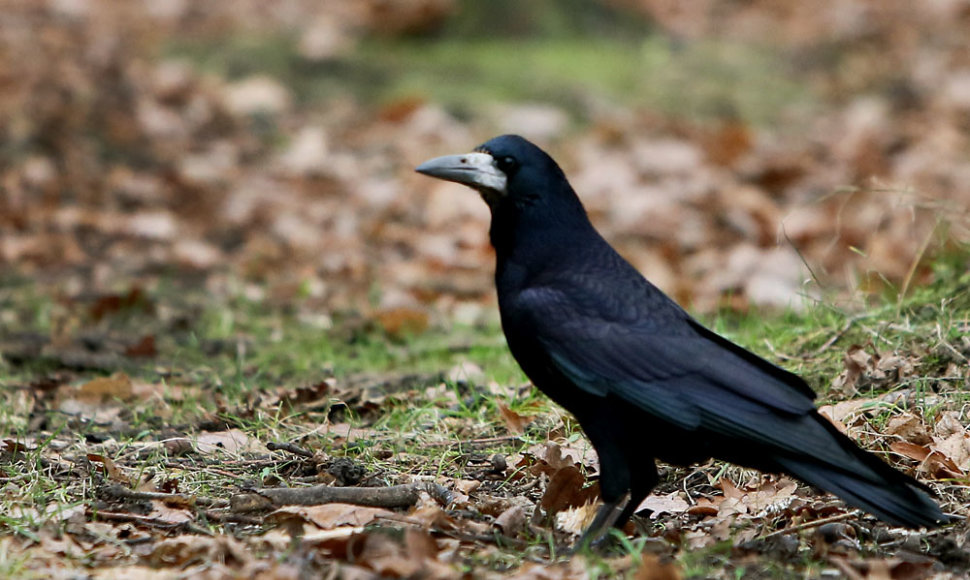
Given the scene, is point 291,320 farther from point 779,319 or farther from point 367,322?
point 779,319

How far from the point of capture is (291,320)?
6047 millimetres

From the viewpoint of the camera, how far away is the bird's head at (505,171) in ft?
11.7

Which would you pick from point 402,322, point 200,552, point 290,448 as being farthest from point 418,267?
point 200,552

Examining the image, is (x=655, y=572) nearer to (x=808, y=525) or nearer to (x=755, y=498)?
(x=808, y=525)

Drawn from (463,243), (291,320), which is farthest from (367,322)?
(463,243)

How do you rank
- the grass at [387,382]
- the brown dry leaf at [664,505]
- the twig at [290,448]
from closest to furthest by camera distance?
1. the brown dry leaf at [664,505]
2. the grass at [387,382]
3. the twig at [290,448]

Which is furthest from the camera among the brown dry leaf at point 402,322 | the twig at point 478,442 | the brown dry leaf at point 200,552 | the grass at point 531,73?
the grass at point 531,73

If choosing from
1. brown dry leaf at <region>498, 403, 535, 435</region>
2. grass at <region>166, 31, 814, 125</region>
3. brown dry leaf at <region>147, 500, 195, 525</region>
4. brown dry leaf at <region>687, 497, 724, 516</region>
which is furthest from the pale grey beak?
grass at <region>166, 31, 814, 125</region>

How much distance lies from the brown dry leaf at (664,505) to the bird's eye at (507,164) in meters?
1.11

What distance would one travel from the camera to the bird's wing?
3154 mm

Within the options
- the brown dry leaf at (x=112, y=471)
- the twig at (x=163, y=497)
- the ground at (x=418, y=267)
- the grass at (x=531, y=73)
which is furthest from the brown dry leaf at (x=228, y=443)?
the grass at (x=531, y=73)

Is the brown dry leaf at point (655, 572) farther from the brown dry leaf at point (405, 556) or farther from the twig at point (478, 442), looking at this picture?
the twig at point (478, 442)

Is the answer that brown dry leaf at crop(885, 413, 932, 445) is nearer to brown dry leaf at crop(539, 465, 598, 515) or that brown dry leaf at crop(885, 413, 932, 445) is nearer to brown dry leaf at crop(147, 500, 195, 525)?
brown dry leaf at crop(539, 465, 598, 515)

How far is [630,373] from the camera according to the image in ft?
10.7
